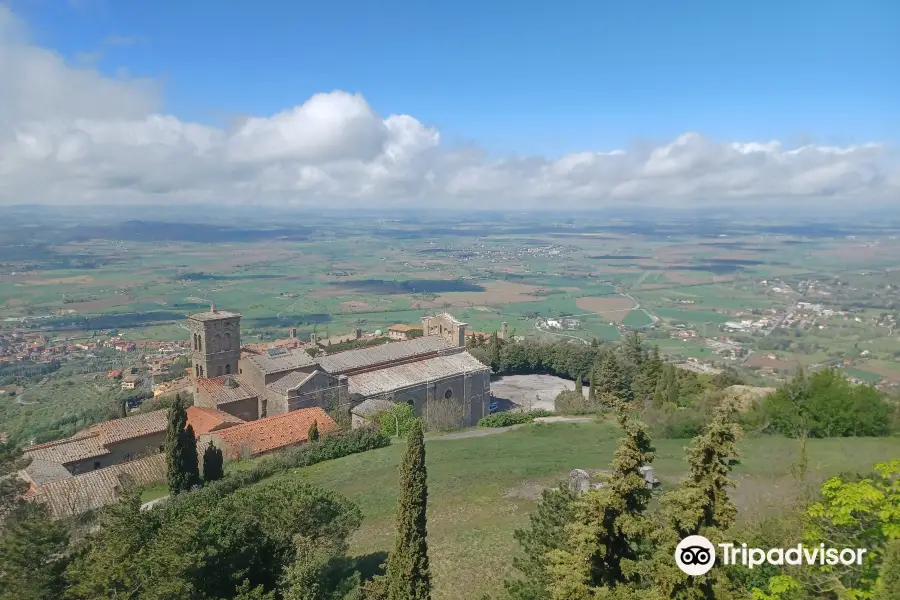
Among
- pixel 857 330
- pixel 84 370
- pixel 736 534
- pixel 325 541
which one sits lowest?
pixel 84 370

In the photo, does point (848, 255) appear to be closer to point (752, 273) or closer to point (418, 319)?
point (752, 273)

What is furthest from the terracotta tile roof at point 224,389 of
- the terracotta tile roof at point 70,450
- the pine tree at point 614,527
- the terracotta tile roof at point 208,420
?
the pine tree at point 614,527

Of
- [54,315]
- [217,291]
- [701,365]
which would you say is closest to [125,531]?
[701,365]

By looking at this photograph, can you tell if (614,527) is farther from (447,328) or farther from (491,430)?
(447,328)

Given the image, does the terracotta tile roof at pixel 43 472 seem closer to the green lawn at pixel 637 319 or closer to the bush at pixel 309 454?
the bush at pixel 309 454

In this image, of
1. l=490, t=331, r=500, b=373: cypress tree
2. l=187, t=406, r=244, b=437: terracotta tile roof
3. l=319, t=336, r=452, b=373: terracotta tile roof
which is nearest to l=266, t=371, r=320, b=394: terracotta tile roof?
l=319, t=336, r=452, b=373: terracotta tile roof

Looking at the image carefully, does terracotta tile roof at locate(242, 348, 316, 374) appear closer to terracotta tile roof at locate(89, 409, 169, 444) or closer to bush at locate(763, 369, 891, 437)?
terracotta tile roof at locate(89, 409, 169, 444)

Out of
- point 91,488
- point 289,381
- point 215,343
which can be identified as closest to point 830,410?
point 289,381
